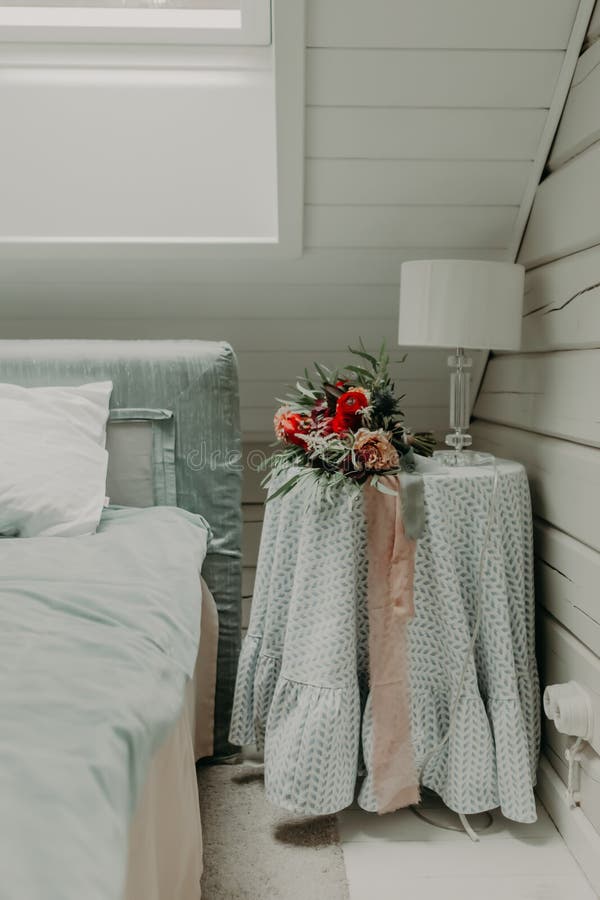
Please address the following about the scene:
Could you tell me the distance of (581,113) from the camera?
5.38ft

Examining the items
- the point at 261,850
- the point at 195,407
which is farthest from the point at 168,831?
the point at 195,407

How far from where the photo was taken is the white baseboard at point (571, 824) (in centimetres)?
147

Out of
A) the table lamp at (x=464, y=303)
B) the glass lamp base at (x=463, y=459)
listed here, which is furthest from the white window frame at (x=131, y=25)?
the glass lamp base at (x=463, y=459)

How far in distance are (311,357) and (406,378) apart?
293 millimetres

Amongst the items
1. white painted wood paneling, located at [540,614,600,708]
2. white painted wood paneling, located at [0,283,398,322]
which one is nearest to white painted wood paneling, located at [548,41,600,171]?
white painted wood paneling, located at [0,283,398,322]

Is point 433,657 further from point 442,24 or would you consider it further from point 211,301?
point 442,24

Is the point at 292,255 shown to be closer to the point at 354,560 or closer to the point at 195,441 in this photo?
the point at 195,441

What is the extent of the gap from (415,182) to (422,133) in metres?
0.13

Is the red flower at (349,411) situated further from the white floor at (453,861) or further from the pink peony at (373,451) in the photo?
the white floor at (453,861)

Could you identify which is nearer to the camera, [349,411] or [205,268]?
[349,411]

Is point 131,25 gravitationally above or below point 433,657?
above

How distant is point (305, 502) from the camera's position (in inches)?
65.9

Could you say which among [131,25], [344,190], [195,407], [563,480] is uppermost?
[131,25]

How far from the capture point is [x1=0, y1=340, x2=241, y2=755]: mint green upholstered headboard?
1925 millimetres
